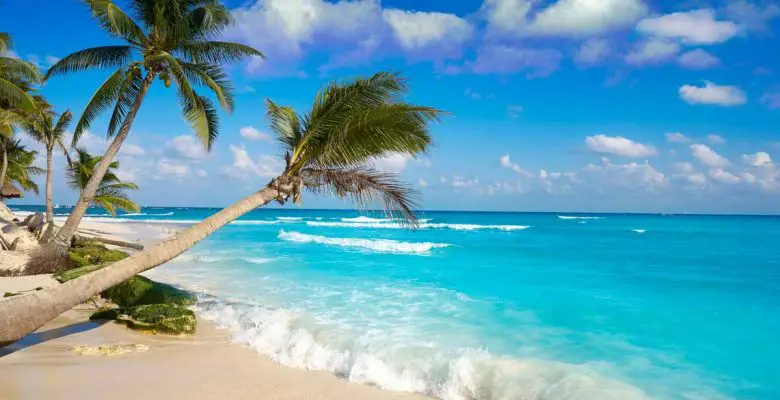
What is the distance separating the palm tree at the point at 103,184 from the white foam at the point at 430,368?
15072 mm

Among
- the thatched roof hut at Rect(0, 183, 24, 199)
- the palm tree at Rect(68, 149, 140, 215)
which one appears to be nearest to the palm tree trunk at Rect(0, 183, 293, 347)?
the palm tree at Rect(68, 149, 140, 215)

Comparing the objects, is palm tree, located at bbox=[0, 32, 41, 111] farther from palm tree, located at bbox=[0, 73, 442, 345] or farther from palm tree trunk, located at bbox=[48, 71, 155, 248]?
palm tree, located at bbox=[0, 73, 442, 345]

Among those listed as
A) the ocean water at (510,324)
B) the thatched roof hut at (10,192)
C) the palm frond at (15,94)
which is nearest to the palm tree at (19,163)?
the thatched roof hut at (10,192)

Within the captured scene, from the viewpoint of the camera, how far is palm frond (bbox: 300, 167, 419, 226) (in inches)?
316

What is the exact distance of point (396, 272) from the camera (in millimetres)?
16922

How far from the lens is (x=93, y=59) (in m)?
12.3

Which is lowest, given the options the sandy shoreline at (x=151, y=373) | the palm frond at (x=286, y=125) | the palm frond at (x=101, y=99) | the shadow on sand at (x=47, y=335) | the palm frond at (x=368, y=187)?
the sandy shoreline at (x=151, y=373)

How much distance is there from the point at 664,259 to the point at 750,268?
3.63m

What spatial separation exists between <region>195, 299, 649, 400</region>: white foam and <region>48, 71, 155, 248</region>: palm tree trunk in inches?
234

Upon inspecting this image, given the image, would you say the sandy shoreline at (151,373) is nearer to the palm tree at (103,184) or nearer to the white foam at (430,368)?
the white foam at (430,368)

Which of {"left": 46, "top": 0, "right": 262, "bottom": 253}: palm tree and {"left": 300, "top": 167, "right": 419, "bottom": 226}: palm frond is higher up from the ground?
{"left": 46, "top": 0, "right": 262, "bottom": 253}: palm tree

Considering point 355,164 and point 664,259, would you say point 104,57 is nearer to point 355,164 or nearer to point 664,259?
point 355,164

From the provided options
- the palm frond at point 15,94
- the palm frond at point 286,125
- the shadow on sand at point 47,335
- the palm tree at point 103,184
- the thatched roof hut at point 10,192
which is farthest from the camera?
the thatched roof hut at point 10,192

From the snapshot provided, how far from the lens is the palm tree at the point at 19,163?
20922mm
